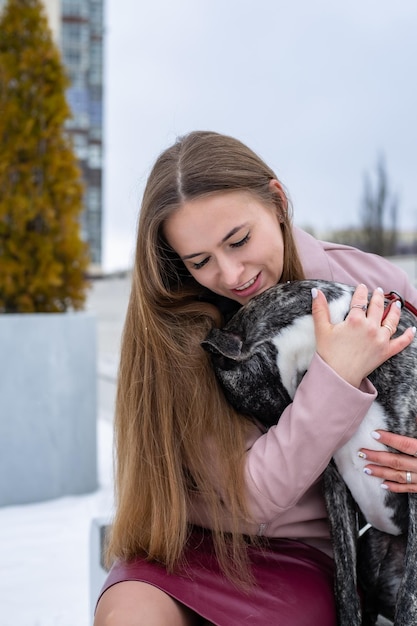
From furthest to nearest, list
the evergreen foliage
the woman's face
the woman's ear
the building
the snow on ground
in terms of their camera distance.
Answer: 1. the building
2. the evergreen foliage
3. the snow on ground
4. the woman's ear
5. the woman's face

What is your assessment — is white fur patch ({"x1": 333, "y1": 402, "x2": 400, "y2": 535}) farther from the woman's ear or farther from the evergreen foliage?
the evergreen foliage

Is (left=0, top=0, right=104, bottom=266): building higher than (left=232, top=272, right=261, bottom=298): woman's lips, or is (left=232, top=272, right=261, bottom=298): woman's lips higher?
(left=232, top=272, right=261, bottom=298): woman's lips

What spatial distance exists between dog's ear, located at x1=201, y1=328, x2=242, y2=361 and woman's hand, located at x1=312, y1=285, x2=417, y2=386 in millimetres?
180

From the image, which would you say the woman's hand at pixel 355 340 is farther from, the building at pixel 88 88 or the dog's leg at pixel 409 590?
the building at pixel 88 88

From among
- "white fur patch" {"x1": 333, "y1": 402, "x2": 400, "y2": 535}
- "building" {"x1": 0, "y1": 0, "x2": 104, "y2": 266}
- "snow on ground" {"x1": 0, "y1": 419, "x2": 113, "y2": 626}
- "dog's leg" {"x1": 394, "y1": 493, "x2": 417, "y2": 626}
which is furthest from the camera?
"building" {"x1": 0, "y1": 0, "x2": 104, "y2": 266}

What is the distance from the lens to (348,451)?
1388 millimetres

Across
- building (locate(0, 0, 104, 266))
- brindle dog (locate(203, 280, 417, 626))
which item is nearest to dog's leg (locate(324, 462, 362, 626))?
brindle dog (locate(203, 280, 417, 626))

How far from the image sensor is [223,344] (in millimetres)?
1426

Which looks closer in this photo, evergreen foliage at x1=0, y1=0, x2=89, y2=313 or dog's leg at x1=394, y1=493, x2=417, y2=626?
dog's leg at x1=394, y1=493, x2=417, y2=626

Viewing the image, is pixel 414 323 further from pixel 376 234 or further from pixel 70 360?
pixel 376 234

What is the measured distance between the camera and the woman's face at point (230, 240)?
4.95 feet

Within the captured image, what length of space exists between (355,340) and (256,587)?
1.81 ft

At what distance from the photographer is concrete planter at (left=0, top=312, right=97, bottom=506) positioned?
338 centimetres

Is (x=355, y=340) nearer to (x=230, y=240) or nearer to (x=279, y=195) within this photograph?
(x=230, y=240)
